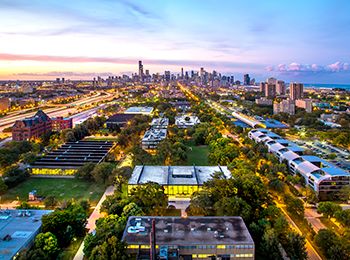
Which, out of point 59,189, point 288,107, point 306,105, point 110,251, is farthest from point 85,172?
point 306,105

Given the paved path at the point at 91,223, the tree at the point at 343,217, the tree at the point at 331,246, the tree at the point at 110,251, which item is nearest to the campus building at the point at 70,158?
the paved path at the point at 91,223

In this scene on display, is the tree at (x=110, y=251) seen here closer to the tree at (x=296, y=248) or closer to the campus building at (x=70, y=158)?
the tree at (x=296, y=248)

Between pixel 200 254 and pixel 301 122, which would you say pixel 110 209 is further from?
pixel 301 122

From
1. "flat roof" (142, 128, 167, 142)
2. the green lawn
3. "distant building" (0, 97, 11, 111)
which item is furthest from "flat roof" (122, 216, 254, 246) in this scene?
"distant building" (0, 97, 11, 111)

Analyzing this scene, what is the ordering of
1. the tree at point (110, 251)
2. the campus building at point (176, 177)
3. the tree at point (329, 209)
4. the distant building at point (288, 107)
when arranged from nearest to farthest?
the tree at point (110, 251) < the tree at point (329, 209) < the campus building at point (176, 177) < the distant building at point (288, 107)

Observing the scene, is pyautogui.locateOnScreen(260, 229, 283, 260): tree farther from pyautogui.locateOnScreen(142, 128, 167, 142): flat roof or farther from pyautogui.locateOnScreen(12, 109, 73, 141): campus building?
pyautogui.locateOnScreen(12, 109, 73, 141): campus building

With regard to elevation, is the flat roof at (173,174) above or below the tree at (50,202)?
above

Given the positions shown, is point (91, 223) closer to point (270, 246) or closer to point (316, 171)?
point (270, 246)
